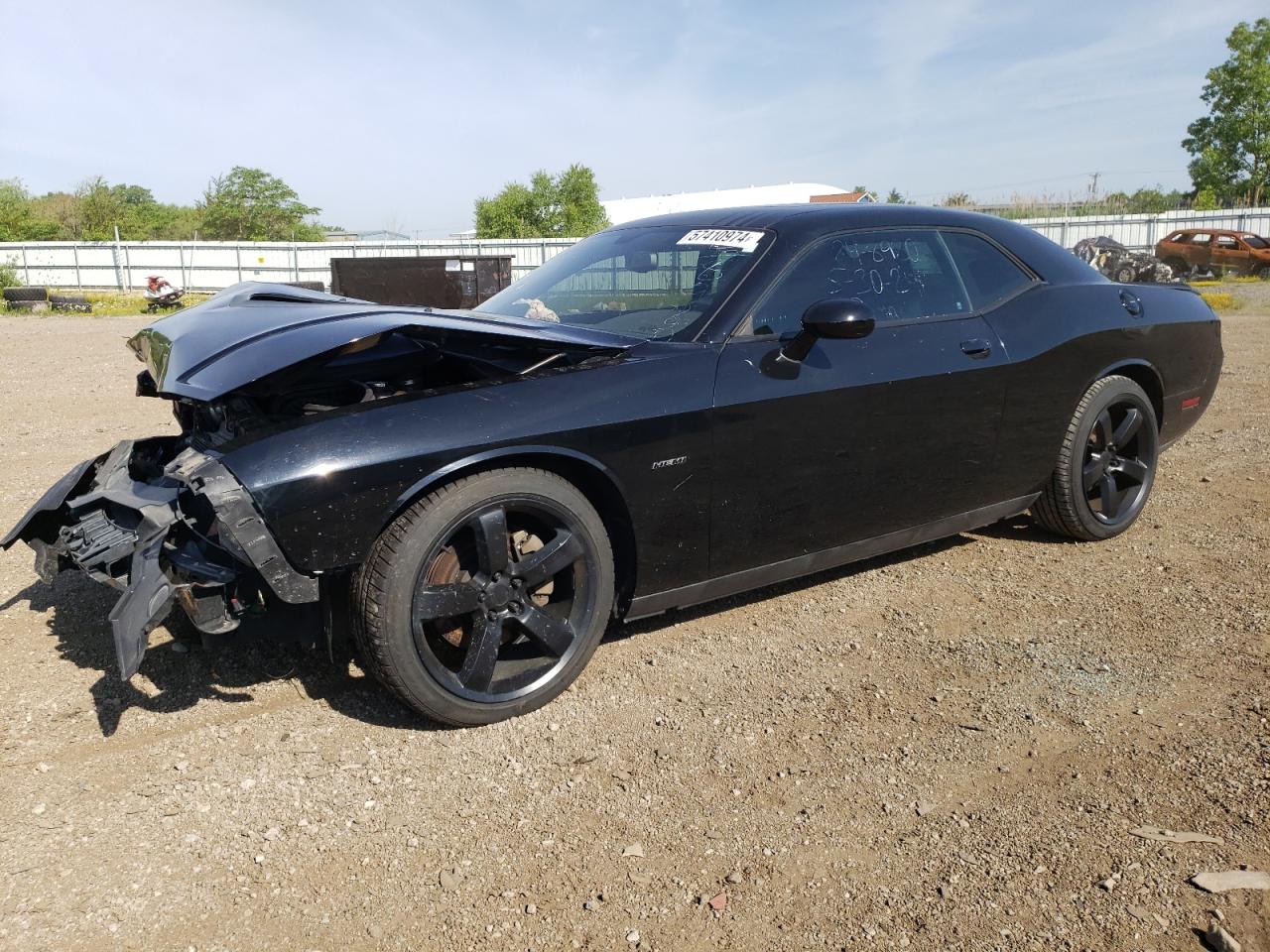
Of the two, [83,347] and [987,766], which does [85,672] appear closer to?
[987,766]

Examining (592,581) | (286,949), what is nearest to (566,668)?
(592,581)

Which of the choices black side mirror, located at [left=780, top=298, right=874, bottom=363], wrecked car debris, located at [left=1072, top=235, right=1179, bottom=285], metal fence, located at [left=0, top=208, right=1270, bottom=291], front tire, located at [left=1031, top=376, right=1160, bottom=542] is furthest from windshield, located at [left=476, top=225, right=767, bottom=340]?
metal fence, located at [left=0, top=208, right=1270, bottom=291]

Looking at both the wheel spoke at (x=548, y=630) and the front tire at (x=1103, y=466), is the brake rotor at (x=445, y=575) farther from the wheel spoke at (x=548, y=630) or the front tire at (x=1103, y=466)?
the front tire at (x=1103, y=466)

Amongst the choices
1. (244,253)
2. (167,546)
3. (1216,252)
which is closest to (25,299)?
(244,253)

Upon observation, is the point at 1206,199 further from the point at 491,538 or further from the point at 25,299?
the point at 491,538

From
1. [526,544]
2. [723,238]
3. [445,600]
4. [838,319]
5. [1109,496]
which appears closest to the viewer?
[445,600]

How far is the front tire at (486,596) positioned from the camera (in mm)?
2740

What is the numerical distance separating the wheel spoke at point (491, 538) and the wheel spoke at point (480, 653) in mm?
165

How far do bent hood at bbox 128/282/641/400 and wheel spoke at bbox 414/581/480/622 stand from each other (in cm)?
74

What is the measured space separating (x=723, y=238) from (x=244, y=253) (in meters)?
32.7

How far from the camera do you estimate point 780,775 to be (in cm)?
272

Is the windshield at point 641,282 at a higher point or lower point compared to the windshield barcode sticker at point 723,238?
lower

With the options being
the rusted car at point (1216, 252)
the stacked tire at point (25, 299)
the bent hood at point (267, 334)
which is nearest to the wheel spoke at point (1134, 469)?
the bent hood at point (267, 334)

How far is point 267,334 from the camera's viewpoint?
9.83ft
